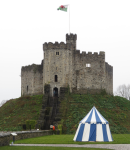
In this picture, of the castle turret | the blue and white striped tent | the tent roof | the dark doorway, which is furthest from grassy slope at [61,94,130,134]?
the blue and white striped tent

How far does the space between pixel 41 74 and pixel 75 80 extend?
673 centimetres

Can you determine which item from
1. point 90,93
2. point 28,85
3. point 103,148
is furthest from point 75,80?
point 103,148

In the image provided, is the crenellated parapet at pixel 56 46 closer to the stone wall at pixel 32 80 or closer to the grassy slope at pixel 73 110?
the stone wall at pixel 32 80

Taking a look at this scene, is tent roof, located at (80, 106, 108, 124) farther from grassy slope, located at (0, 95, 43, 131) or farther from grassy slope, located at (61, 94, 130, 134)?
grassy slope, located at (0, 95, 43, 131)

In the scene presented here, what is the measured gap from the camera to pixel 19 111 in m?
47.0

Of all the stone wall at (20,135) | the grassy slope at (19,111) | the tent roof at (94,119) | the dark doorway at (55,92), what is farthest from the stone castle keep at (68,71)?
the tent roof at (94,119)

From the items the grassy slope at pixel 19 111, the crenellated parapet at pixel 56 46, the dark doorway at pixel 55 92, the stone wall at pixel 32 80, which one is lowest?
the grassy slope at pixel 19 111

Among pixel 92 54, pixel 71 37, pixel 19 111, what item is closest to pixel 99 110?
pixel 92 54

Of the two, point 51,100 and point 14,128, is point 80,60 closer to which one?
point 51,100

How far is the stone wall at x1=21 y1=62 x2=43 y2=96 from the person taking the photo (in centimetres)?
5334

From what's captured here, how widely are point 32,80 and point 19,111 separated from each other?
864 cm

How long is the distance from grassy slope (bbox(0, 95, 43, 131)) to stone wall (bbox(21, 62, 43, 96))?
7.48ft

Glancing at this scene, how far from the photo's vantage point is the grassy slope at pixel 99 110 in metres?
39.9

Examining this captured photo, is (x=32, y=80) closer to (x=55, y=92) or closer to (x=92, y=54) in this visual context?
(x=55, y=92)
